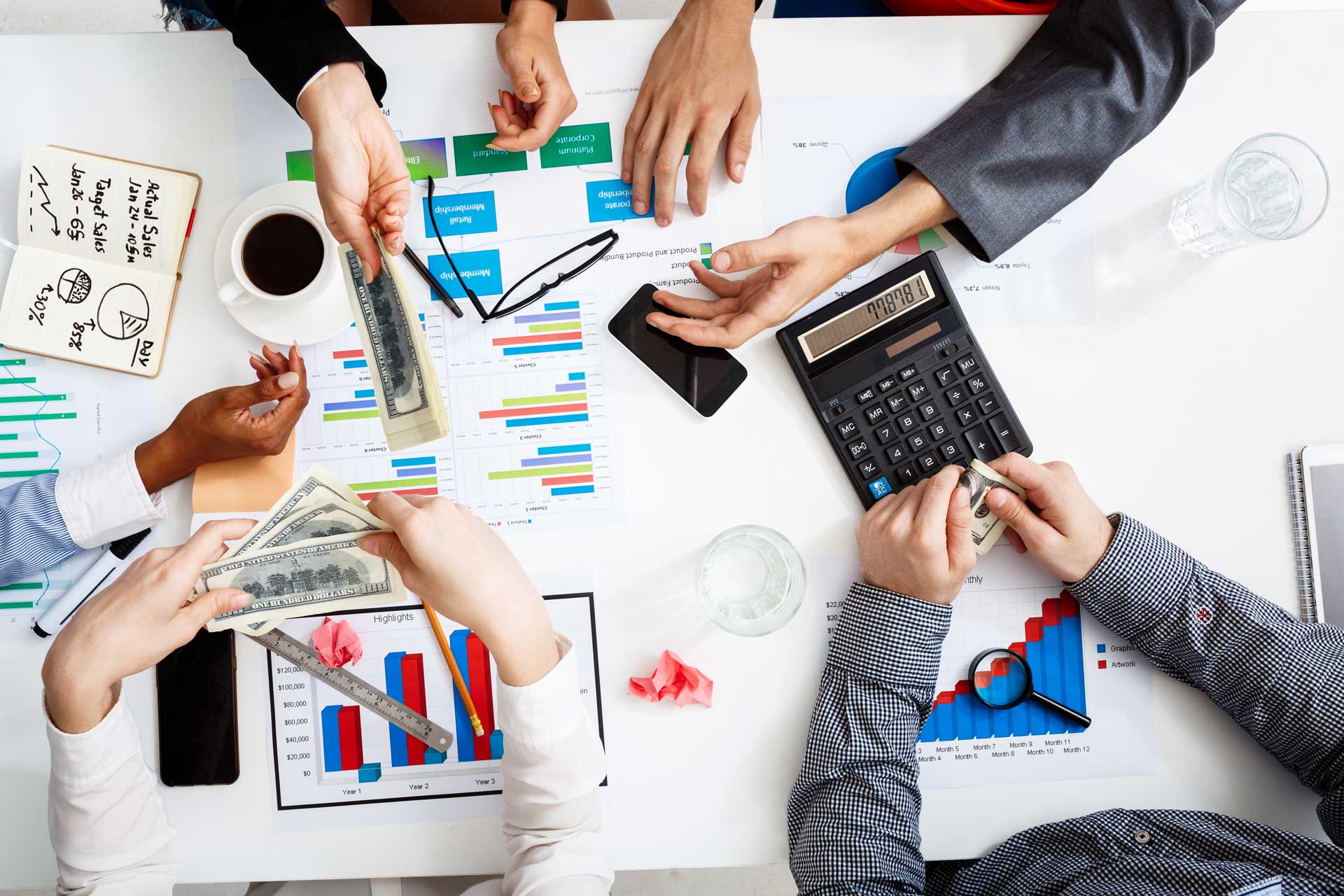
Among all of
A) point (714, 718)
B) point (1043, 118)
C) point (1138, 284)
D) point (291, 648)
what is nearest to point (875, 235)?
point (1043, 118)

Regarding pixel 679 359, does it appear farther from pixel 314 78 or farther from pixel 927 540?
pixel 314 78

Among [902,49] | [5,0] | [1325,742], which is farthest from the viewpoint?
[5,0]

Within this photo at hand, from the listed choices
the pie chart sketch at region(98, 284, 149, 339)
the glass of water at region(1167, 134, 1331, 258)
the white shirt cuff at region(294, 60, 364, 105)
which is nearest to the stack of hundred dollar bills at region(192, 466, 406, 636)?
the pie chart sketch at region(98, 284, 149, 339)

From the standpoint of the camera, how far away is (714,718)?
1017 mm

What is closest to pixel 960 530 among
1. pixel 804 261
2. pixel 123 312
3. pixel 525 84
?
pixel 804 261

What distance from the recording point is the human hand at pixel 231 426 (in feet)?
3.17

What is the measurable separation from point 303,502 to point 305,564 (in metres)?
0.08

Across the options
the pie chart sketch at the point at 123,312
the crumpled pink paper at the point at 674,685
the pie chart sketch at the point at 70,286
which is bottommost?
the crumpled pink paper at the point at 674,685

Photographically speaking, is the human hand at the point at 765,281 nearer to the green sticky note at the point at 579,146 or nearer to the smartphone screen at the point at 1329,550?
the green sticky note at the point at 579,146

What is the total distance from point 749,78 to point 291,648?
0.93 m

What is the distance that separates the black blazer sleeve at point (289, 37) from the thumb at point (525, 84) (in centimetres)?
18

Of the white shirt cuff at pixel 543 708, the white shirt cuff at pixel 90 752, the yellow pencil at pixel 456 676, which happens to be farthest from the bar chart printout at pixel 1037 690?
the white shirt cuff at pixel 90 752

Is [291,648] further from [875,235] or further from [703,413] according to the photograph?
[875,235]

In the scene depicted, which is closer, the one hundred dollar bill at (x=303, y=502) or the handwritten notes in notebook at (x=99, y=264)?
the one hundred dollar bill at (x=303, y=502)
